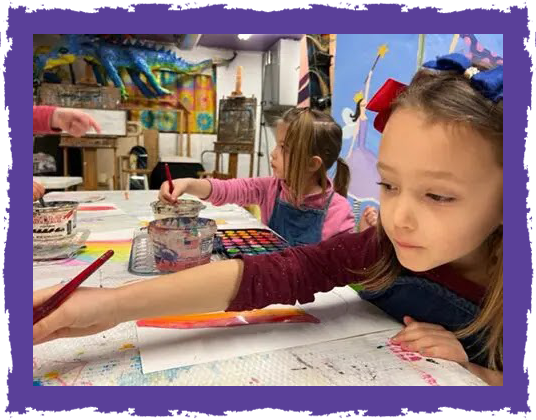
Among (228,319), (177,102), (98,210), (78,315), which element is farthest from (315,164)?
(177,102)

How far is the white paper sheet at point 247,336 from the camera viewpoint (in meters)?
0.42

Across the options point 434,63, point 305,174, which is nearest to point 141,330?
point 434,63

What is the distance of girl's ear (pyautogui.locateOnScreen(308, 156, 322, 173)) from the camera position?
45.9 inches

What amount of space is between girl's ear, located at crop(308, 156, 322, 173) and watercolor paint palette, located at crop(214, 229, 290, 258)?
0.30 metres

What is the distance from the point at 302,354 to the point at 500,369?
0.73 feet

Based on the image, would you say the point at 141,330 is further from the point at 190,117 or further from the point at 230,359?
the point at 190,117

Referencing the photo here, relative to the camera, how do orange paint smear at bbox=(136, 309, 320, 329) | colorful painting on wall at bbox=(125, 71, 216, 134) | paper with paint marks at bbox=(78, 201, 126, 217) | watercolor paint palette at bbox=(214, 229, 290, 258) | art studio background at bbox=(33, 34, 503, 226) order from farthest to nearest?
colorful painting on wall at bbox=(125, 71, 216, 134)
art studio background at bbox=(33, 34, 503, 226)
paper with paint marks at bbox=(78, 201, 126, 217)
watercolor paint palette at bbox=(214, 229, 290, 258)
orange paint smear at bbox=(136, 309, 320, 329)

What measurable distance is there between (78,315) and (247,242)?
0.47m

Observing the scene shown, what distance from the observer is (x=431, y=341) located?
443 millimetres

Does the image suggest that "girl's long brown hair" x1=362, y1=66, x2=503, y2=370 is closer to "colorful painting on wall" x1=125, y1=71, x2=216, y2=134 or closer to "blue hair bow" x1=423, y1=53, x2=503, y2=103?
"blue hair bow" x1=423, y1=53, x2=503, y2=103

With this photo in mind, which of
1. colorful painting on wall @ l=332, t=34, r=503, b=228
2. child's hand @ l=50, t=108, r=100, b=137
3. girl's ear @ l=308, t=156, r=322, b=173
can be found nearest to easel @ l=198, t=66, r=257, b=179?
colorful painting on wall @ l=332, t=34, r=503, b=228

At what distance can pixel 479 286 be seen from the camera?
50cm

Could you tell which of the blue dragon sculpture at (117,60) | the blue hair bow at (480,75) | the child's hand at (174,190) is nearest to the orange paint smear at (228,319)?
the blue hair bow at (480,75)

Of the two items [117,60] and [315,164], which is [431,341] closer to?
[315,164]
